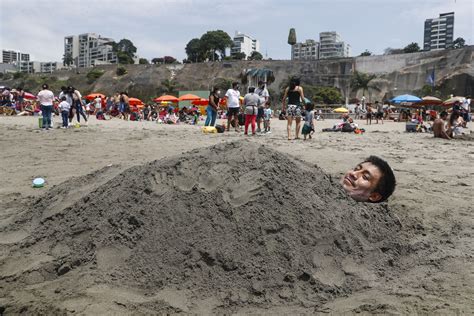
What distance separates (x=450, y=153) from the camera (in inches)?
308

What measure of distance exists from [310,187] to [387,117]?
29100 millimetres

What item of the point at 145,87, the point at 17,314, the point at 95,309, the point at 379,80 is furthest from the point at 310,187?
the point at 145,87

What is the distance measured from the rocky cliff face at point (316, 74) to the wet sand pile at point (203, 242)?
155ft

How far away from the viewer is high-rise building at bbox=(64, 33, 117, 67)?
482 feet

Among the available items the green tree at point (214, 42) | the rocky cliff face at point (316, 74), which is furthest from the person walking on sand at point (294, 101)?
the green tree at point (214, 42)

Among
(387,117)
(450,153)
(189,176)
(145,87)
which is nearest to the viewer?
(189,176)

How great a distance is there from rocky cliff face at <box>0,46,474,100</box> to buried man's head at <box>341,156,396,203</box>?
46437 millimetres

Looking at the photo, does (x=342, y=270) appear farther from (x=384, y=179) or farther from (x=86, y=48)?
(x=86, y=48)

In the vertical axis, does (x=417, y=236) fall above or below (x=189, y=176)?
below

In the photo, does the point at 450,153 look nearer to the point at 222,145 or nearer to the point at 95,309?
the point at 222,145

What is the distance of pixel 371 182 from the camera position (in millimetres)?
3527

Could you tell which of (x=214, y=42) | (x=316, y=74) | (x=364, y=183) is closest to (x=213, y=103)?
(x=364, y=183)

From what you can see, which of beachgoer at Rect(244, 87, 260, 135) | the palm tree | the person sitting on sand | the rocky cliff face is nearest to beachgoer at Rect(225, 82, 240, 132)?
beachgoer at Rect(244, 87, 260, 135)

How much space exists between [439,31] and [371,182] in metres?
132
